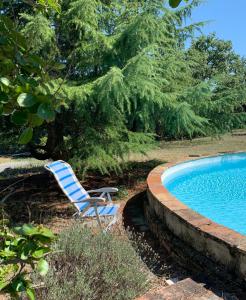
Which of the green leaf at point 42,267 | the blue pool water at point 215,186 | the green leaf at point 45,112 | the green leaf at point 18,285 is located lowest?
the blue pool water at point 215,186

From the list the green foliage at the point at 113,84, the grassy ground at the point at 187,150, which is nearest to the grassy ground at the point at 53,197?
the green foliage at the point at 113,84

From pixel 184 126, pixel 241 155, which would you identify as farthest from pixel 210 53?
pixel 184 126

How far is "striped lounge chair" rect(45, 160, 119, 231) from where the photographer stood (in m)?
5.69

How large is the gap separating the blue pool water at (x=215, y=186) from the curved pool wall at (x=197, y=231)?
5.25 feet

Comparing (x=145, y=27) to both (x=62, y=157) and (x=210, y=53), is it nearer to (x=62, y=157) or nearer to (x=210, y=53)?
(x=62, y=157)

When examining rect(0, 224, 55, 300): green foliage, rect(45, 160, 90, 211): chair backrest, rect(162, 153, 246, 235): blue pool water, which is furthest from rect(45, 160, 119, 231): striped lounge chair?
rect(0, 224, 55, 300): green foliage

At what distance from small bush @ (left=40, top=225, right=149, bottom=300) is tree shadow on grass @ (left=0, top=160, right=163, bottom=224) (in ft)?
6.86

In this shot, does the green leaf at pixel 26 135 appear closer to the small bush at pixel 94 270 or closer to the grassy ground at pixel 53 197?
the small bush at pixel 94 270

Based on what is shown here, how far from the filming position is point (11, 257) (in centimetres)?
145

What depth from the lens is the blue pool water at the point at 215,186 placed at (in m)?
7.98

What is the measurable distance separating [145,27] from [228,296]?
635 cm

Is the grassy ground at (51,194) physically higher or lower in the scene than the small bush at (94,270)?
lower

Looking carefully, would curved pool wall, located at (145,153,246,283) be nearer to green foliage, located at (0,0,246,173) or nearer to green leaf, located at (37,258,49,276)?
green foliage, located at (0,0,246,173)

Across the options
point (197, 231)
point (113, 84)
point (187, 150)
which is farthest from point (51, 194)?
point (187, 150)
